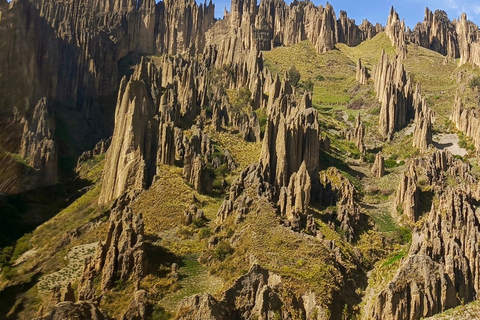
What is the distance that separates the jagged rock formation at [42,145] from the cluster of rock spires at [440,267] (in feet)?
140

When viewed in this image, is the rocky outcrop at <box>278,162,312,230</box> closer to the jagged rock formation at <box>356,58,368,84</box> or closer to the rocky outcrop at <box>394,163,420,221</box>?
the rocky outcrop at <box>394,163,420,221</box>

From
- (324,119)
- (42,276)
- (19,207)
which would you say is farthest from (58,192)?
(324,119)

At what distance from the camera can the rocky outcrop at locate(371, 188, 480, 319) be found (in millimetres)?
31312

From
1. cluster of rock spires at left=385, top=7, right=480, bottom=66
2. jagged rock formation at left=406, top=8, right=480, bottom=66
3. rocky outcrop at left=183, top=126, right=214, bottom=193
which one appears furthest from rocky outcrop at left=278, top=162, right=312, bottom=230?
jagged rock formation at left=406, top=8, right=480, bottom=66

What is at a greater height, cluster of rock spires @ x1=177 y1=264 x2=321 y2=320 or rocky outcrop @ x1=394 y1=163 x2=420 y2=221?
rocky outcrop @ x1=394 y1=163 x2=420 y2=221

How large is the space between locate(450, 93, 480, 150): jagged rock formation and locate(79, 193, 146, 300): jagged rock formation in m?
56.0

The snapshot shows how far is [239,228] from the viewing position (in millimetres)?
41344

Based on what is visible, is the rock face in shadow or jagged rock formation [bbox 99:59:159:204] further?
the rock face in shadow

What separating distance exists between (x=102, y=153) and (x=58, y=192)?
12073 millimetres

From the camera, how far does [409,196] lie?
5434 centimetres

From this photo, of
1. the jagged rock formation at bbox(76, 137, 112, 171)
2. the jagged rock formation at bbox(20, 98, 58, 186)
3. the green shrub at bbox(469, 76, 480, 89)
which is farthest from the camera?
the green shrub at bbox(469, 76, 480, 89)

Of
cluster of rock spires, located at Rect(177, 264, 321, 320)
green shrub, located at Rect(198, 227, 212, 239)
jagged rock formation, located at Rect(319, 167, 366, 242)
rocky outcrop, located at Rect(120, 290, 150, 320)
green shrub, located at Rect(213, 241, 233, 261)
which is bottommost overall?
rocky outcrop, located at Rect(120, 290, 150, 320)

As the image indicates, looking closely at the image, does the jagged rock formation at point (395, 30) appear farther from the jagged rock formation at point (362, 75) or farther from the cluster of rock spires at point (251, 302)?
the cluster of rock spires at point (251, 302)

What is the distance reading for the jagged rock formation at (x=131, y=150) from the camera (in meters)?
49.6
